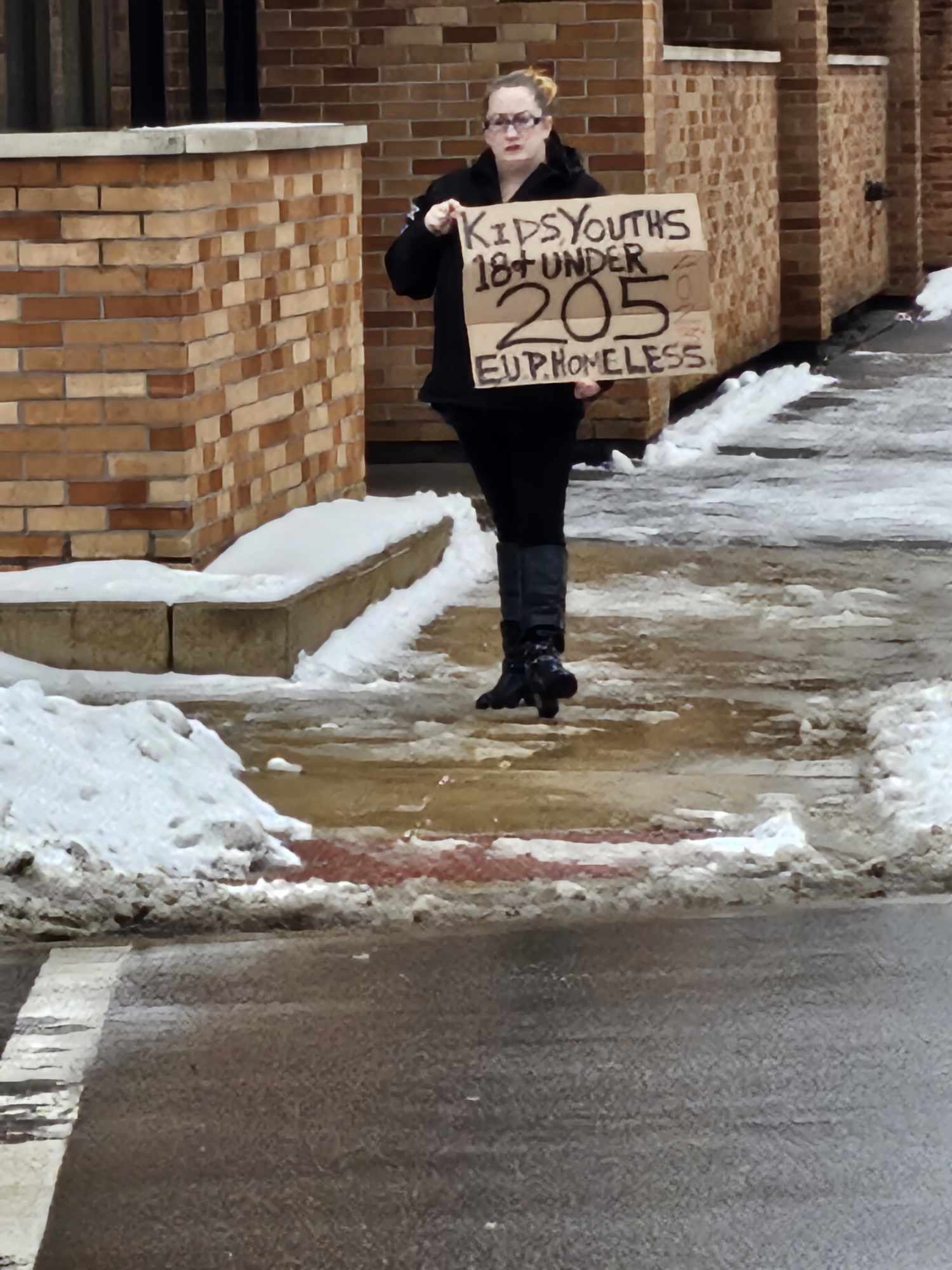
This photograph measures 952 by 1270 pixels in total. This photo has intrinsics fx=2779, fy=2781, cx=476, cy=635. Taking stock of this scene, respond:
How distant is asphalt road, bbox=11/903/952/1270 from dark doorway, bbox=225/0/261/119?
28.3ft

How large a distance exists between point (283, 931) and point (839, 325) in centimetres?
Answer: 1959

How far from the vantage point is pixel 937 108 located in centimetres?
3200

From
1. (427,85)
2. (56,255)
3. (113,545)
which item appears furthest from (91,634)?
(427,85)

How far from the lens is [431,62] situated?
47.7 ft

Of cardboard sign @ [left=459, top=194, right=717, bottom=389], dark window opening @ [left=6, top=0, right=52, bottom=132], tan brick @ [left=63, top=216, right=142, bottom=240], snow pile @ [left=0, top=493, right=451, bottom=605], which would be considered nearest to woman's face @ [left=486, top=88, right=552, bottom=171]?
cardboard sign @ [left=459, top=194, right=717, bottom=389]

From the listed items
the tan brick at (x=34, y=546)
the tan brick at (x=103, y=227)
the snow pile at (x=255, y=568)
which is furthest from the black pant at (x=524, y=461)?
the tan brick at (x=34, y=546)

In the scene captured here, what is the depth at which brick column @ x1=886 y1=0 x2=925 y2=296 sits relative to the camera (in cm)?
2753

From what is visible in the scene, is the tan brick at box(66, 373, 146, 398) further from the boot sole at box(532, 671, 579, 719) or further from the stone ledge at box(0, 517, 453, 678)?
the boot sole at box(532, 671, 579, 719)

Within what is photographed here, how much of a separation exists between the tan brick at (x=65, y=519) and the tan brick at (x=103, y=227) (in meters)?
0.88

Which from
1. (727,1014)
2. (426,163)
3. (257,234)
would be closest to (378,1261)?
(727,1014)

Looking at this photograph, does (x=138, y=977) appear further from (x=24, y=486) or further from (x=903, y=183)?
(x=903, y=183)

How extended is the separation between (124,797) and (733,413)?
11312 mm

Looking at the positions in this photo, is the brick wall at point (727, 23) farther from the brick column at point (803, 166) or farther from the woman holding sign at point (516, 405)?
the woman holding sign at point (516, 405)

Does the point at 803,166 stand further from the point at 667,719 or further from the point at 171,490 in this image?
the point at 667,719
